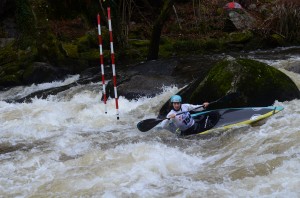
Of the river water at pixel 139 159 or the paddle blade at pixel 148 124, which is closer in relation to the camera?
the river water at pixel 139 159

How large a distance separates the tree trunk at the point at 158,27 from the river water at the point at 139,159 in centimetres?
453

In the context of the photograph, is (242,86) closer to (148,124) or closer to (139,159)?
(148,124)

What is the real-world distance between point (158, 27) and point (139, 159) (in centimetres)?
736

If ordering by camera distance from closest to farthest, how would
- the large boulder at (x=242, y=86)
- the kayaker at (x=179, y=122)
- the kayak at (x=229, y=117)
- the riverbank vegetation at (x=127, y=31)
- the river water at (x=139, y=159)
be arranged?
the river water at (x=139, y=159) < the kayak at (x=229, y=117) < the kayaker at (x=179, y=122) < the large boulder at (x=242, y=86) < the riverbank vegetation at (x=127, y=31)

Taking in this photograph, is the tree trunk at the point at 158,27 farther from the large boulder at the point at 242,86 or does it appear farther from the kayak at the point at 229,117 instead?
the kayak at the point at 229,117

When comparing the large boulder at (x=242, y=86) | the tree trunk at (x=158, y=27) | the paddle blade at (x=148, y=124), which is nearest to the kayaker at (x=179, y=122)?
the paddle blade at (x=148, y=124)

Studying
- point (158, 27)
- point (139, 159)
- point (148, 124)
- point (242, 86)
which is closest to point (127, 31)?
point (158, 27)

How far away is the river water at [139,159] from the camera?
13.1 ft

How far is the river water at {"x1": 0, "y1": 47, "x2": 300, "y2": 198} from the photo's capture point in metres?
3.99

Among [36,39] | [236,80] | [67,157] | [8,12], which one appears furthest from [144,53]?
[67,157]

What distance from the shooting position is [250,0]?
1852 cm

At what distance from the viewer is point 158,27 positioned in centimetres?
1171

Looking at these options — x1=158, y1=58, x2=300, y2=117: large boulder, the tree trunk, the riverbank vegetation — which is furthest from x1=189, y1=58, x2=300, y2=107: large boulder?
the riverbank vegetation

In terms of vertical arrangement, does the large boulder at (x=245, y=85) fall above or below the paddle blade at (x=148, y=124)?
above
